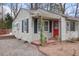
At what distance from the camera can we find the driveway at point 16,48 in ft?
43.5

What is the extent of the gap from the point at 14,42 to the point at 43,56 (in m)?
0.47

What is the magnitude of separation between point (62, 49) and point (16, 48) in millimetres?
660

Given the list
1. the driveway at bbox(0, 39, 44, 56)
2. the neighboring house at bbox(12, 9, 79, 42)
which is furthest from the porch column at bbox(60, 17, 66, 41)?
the driveway at bbox(0, 39, 44, 56)

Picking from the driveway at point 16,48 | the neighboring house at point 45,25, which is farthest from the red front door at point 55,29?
the driveway at point 16,48

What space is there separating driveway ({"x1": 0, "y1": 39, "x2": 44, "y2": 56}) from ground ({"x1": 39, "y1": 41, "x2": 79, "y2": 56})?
0.37 feet

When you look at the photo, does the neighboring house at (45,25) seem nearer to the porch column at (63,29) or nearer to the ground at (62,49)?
the porch column at (63,29)

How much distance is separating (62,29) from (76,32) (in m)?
0.21

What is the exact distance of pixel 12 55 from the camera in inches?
522

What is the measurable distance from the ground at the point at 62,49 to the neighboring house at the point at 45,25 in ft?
0.33

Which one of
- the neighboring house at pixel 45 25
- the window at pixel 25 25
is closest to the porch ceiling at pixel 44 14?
the neighboring house at pixel 45 25

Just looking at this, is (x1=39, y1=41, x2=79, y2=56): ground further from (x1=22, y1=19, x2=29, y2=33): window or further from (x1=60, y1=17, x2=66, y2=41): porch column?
(x1=22, y1=19, x2=29, y2=33): window

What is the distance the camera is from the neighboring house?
43.5 feet

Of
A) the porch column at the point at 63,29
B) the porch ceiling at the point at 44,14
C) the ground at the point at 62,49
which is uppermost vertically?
the porch ceiling at the point at 44,14

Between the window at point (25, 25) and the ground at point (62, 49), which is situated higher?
the window at point (25, 25)
